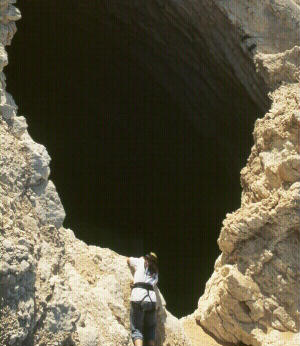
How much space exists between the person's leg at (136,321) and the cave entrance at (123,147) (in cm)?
333

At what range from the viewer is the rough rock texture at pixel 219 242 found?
2.82m

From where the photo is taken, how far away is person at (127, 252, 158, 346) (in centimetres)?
337

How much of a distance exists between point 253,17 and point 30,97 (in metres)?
4.01

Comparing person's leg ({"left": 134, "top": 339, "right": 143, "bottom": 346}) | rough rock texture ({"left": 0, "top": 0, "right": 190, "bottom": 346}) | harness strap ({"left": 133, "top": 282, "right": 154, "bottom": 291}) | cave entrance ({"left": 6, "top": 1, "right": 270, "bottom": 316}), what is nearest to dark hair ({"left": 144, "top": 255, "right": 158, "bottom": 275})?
harness strap ({"left": 133, "top": 282, "right": 154, "bottom": 291})

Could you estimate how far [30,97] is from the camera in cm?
745

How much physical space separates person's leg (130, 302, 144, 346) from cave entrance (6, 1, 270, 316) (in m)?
3.33

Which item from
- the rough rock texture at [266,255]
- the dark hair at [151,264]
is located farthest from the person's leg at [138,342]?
the rough rock texture at [266,255]

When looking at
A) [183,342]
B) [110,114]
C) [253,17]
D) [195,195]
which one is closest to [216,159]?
[195,195]

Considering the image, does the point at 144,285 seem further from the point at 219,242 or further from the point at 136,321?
the point at 219,242

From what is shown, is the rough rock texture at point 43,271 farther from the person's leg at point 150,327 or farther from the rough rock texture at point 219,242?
the person's leg at point 150,327

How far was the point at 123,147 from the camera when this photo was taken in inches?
306

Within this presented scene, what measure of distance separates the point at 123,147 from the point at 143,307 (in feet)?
15.2

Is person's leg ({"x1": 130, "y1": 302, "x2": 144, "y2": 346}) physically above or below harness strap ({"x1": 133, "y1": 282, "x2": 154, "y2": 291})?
below

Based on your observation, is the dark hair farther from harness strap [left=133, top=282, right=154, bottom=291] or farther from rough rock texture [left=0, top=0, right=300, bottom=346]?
rough rock texture [left=0, top=0, right=300, bottom=346]
